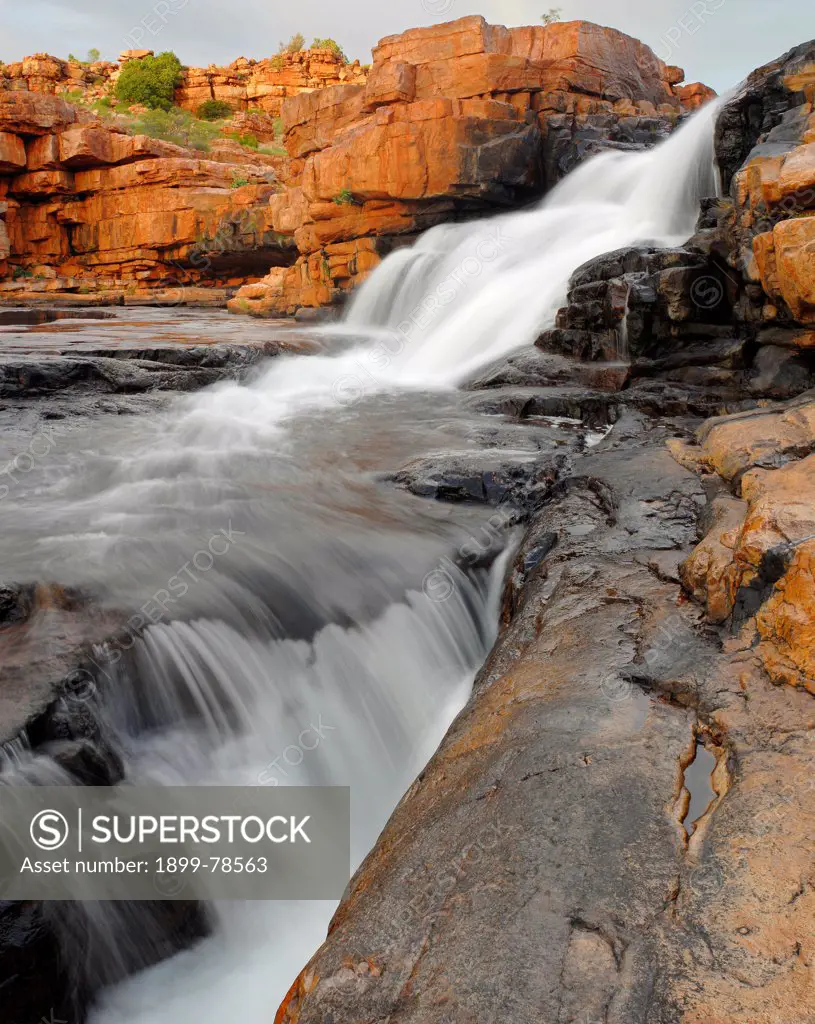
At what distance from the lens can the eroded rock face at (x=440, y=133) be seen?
15.0m

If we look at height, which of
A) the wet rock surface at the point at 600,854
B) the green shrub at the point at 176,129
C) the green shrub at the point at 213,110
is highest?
the green shrub at the point at 213,110

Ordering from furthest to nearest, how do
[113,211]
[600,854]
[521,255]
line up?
1. [113,211]
2. [521,255]
3. [600,854]

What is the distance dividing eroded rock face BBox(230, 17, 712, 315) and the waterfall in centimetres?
75

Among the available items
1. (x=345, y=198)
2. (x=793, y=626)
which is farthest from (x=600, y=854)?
(x=345, y=198)

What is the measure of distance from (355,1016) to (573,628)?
6.32 feet

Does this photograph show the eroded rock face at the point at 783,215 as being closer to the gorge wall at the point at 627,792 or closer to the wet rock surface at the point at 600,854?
the gorge wall at the point at 627,792

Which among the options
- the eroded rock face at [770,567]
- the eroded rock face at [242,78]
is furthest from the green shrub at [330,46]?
the eroded rock face at [770,567]

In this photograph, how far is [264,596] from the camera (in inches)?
175

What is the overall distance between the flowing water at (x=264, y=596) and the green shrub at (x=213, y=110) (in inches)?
1417

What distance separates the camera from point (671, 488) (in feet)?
15.6

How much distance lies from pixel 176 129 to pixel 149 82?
28.7 ft
